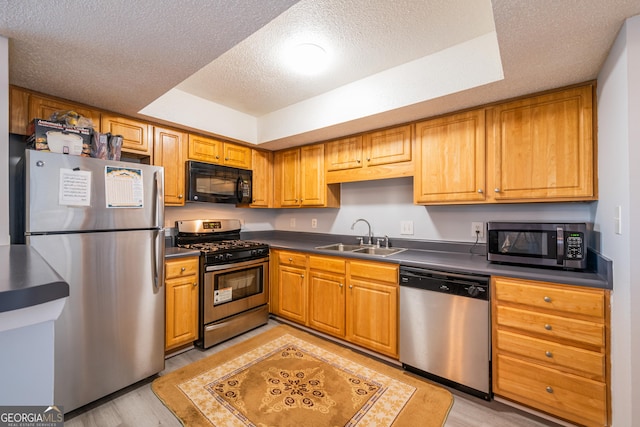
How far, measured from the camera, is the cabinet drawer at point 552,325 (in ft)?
5.23

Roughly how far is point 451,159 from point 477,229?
2.17ft

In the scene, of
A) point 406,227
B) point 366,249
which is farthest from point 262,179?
point 406,227

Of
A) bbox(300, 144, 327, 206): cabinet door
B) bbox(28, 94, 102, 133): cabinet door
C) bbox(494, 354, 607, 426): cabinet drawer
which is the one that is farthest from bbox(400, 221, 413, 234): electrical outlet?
bbox(28, 94, 102, 133): cabinet door

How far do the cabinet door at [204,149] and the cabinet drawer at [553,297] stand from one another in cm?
288

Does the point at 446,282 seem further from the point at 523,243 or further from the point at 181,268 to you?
the point at 181,268

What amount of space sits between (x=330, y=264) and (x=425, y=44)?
77.6 inches

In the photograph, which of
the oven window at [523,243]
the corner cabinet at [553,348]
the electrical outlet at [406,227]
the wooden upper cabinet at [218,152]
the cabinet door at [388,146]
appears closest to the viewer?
the corner cabinet at [553,348]

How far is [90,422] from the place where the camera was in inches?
68.6

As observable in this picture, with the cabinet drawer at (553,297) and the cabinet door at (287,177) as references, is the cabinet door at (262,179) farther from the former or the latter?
the cabinet drawer at (553,297)

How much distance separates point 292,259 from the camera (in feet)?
10.2

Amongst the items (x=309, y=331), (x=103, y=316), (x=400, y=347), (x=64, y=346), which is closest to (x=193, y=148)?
(x=103, y=316)

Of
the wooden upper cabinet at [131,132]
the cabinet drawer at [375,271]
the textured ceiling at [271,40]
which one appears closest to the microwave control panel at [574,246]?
the textured ceiling at [271,40]

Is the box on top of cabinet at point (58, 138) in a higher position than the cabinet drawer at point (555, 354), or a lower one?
higher

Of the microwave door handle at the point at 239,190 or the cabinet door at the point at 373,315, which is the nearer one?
the cabinet door at the point at 373,315
